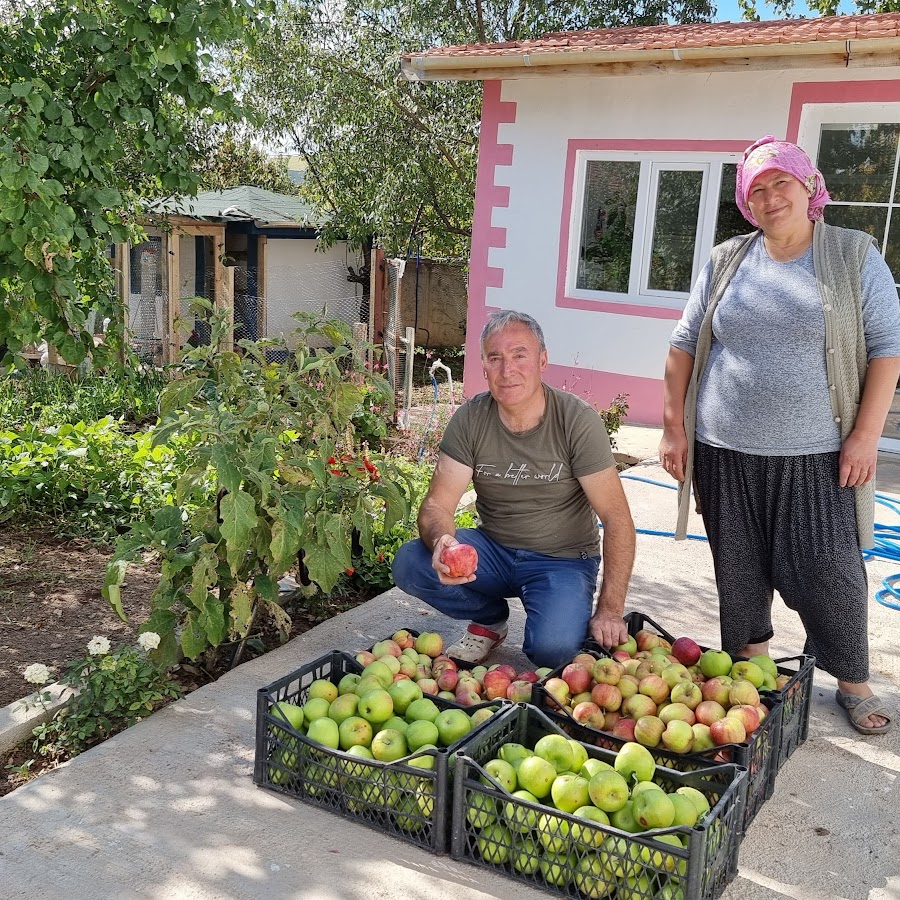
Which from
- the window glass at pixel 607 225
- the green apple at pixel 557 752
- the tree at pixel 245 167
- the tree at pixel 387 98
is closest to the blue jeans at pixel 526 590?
the green apple at pixel 557 752

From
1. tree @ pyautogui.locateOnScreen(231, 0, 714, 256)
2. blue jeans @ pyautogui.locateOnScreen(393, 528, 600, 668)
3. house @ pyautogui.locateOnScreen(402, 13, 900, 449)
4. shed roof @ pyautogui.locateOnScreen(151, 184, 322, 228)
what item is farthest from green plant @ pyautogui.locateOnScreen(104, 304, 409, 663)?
shed roof @ pyautogui.locateOnScreen(151, 184, 322, 228)

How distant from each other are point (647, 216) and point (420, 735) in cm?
729

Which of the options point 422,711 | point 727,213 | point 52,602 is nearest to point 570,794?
point 422,711

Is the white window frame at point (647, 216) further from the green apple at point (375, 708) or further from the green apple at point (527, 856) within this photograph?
the green apple at point (527, 856)

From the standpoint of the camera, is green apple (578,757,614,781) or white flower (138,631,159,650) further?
white flower (138,631,159,650)

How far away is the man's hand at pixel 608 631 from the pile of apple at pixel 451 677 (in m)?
0.25

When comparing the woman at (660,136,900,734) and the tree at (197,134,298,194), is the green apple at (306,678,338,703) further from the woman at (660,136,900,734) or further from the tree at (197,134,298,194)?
the tree at (197,134,298,194)

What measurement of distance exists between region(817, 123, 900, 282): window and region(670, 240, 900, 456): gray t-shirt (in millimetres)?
5502

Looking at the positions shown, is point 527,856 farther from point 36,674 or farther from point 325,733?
point 36,674

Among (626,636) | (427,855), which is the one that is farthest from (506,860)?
(626,636)

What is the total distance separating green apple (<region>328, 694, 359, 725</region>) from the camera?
2877 millimetres

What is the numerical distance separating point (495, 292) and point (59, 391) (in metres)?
4.28

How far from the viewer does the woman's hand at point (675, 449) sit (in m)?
3.58

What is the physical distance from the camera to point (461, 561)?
10.5ft
